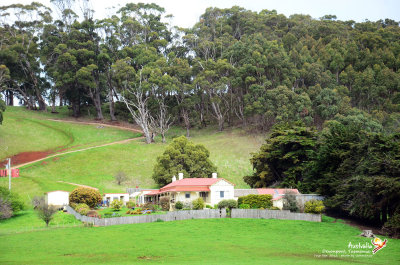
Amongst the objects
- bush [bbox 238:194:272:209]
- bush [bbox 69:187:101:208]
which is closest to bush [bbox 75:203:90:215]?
bush [bbox 69:187:101:208]

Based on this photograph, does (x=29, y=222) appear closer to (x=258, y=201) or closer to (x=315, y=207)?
(x=258, y=201)

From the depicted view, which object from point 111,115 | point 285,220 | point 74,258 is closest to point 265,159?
point 285,220

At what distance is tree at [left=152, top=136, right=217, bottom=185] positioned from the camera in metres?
64.0

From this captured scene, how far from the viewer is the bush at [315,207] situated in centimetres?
4122

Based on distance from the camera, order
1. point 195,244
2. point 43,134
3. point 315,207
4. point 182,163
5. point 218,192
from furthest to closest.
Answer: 1. point 43,134
2. point 182,163
3. point 218,192
4. point 315,207
5. point 195,244

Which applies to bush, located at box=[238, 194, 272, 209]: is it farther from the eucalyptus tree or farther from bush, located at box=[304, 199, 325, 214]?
the eucalyptus tree

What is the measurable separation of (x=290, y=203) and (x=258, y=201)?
3434mm

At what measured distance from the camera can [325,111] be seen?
84.6 m

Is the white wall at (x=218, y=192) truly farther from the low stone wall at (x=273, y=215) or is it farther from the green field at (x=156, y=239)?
the green field at (x=156, y=239)

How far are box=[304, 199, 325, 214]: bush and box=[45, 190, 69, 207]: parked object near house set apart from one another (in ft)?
90.5

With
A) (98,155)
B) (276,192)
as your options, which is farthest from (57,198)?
(98,155)

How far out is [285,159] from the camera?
189 ft

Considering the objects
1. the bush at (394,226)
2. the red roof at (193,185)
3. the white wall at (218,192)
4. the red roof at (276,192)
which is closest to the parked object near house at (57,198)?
the red roof at (193,185)

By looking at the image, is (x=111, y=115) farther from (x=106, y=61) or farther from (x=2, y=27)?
(x=2, y=27)
